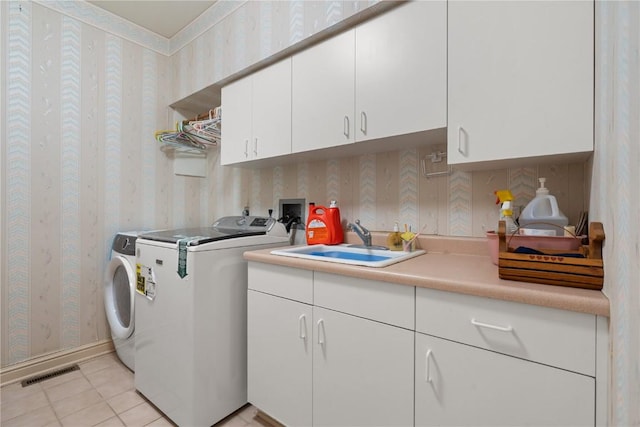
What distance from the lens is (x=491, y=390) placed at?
0.85 metres

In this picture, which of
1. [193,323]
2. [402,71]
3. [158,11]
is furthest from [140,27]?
[193,323]

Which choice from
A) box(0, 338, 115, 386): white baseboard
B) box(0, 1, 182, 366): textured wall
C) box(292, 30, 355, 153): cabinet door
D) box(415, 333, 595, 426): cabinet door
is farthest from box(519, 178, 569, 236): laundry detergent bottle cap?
box(0, 338, 115, 386): white baseboard

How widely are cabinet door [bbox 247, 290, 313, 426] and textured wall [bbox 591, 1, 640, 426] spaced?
95 cm

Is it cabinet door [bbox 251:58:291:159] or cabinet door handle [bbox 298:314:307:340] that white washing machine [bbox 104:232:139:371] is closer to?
cabinet door [bbox 251:58:291:159]

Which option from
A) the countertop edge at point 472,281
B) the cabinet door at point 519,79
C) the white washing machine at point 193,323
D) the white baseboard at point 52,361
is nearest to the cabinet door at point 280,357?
the white washing machine at point 193,323

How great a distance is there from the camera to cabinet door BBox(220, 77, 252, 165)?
1.93 m

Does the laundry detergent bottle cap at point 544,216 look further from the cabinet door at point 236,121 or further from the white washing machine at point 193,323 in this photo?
the cabinet door at point 236,121

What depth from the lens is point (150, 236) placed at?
5.53 ft

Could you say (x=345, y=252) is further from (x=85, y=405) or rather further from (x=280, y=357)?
(x=85, y=405)

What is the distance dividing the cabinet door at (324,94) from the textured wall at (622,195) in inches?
36.7

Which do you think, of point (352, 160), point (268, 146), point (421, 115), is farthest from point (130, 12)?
point (421, 115)

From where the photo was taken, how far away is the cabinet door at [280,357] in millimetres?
1281

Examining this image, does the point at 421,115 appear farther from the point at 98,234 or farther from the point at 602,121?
the point at 98,234

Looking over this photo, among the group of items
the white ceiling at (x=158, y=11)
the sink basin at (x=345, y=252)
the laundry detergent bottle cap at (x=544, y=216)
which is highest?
the white ceiling at (x=158, y=11)
